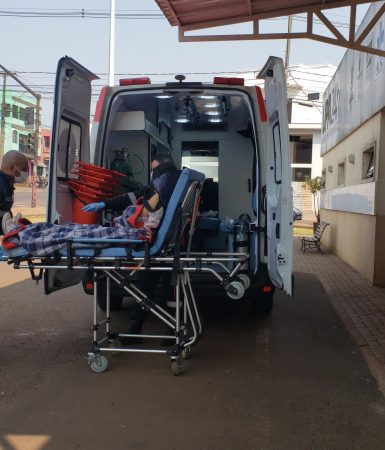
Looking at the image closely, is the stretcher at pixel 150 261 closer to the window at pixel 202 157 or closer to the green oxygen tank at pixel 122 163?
the green oxygen tank at pixel 122 163

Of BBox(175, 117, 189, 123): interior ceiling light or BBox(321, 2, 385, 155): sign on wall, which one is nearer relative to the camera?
BBox(175, 117, 189, 123): interior ceiling light

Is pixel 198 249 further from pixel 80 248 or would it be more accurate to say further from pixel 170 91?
pixel 80 248

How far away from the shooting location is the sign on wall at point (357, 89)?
8.75m

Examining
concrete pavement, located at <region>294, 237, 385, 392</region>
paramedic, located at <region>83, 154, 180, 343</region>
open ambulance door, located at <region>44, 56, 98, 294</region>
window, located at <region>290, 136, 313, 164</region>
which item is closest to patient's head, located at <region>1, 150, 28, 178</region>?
open ambulance door, located at <region>44, 56, 98, 294</region>

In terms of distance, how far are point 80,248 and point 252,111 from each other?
234cm

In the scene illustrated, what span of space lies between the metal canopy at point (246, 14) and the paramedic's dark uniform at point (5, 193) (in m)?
2.96

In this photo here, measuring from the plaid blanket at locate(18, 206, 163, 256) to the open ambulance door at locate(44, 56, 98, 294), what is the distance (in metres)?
0.58

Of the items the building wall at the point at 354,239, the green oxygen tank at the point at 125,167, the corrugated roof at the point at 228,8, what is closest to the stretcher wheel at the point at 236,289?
the green oxygen tank at the point at 125,167

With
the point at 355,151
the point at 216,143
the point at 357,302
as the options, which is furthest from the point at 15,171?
the point at 355,151

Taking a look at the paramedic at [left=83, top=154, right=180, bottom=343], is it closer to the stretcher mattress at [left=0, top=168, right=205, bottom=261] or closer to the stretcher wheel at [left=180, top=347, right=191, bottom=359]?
the stretcher mattress at [left=0, top=168, right=205, bottom=261]

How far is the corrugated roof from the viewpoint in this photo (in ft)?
21.7

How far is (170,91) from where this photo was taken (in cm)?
574

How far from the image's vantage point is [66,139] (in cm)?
541

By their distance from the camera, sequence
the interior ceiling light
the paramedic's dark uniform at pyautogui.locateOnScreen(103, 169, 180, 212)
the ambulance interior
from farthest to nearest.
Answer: the interior ceiling light, the ambulance interior, the paramedic's dark uniform at pyautogui.locateOnScreen(103, 169, 180, 212)
